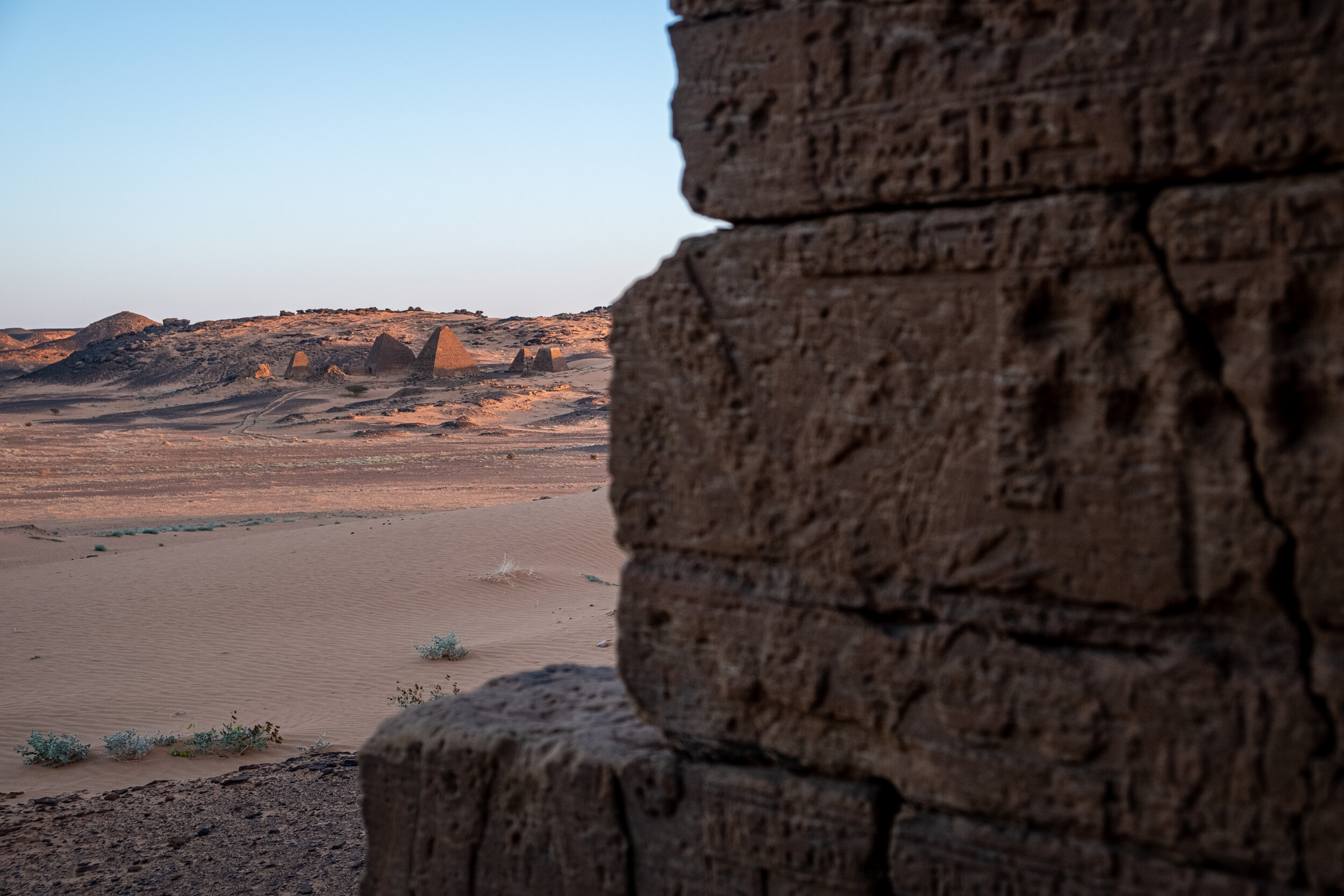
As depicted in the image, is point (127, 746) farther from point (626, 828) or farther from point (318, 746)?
point (626, 828)

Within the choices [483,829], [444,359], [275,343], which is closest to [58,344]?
[275,343]

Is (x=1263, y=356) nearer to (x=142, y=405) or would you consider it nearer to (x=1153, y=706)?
(x=1153, y=706)

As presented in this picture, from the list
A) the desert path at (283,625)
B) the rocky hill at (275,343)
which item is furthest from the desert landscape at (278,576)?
the rocky hill at (275,343)

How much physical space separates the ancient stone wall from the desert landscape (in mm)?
4138

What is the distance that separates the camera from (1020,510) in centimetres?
181

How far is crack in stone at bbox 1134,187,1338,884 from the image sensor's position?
1573 mm

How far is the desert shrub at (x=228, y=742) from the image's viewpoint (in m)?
5.70

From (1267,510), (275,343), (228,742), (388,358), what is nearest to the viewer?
(1267,510)

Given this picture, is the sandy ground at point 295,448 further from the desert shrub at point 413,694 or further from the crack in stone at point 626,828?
the crack in stone at point 626,828

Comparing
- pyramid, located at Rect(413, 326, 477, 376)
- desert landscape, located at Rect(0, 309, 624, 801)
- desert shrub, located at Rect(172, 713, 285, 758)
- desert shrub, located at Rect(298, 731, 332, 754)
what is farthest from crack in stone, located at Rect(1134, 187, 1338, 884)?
pyramid, located at Rect(413, 326, 477, 376)

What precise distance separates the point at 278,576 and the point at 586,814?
9.23 meters

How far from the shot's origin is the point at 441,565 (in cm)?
1101

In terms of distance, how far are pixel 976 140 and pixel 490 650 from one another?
6900 millimetres

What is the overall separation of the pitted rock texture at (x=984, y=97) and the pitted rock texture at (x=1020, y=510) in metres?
0.06
